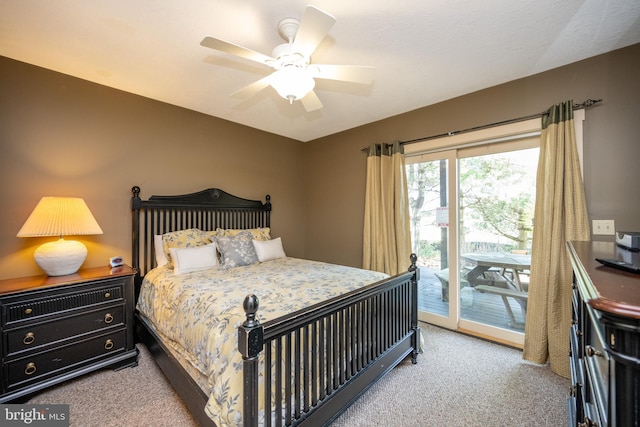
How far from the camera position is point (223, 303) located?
5.54 feet

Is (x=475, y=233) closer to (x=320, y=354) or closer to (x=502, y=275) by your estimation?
(x=502, y=275)

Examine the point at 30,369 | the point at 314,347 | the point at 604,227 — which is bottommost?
the point at 30,369

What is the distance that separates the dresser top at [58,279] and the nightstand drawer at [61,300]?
2.1 inches

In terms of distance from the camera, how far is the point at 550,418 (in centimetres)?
169

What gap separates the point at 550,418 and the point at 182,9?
11.4 feet

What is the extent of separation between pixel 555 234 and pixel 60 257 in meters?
4.04

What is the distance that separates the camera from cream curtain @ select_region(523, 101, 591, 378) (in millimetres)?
2137

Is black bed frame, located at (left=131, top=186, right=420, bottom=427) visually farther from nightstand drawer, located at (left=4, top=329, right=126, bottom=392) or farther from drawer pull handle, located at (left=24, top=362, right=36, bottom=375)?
drawer pull handle, located at (left=24, top=362, right=36, bottom=375)

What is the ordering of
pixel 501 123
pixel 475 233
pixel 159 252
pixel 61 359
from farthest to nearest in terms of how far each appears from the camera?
pixel 475 233 < pixel 159 252 < pixel 501 123 < pixel 61 359

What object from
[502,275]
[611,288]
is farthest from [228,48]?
[502,275]

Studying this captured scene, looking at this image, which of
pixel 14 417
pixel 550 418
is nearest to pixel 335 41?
pixel 550 418

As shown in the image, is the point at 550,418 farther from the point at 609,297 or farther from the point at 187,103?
the point at 187,103

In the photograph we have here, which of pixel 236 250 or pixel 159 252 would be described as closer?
Answer: pixel 159 252

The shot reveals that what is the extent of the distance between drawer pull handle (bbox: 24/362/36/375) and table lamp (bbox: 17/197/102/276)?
641 mm
